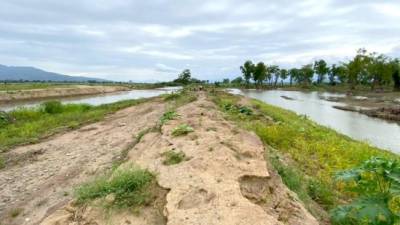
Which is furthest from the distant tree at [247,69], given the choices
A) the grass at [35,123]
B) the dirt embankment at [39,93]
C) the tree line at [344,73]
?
the grass at [35,123]

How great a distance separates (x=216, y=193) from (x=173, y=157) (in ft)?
5.78

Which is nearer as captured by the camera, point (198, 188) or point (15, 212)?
point (198, 188)

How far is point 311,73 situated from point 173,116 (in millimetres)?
98132

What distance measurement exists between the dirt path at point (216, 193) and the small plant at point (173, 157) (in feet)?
0.34

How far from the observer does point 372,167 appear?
4211 millimetres

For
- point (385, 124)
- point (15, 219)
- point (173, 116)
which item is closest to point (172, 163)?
point (15, 219)

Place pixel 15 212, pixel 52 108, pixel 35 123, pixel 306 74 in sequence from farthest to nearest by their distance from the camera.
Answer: pixel 306 74 → pixel 52 108 → pixel 35 123 → pixel 15 212

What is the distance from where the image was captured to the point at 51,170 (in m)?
8.69

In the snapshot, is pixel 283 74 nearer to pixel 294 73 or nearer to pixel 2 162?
pixel 294 73

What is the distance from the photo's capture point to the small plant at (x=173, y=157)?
597 centimetres

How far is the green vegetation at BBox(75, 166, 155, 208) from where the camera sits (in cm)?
470

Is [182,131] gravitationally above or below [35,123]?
above

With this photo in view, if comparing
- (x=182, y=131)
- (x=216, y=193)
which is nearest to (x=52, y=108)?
(x=182, y=131)

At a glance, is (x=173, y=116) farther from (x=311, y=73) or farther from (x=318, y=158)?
(x=311, y=73)
